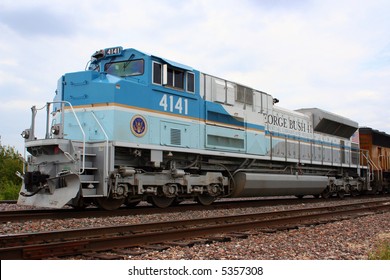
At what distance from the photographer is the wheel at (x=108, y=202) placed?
Answer: 9.66m

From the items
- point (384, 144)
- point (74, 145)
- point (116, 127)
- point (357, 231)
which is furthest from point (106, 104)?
point (384, 144)

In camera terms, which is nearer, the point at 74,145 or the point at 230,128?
the point at 74,145

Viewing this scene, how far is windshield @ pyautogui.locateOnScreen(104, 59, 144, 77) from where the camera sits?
10.3 m

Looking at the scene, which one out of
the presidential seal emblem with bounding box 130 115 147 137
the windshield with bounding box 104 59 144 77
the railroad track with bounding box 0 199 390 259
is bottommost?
the railroad track with bounding box 0 199 390 259

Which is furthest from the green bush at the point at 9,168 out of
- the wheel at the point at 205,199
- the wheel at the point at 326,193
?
the wheel at the point at 326,193

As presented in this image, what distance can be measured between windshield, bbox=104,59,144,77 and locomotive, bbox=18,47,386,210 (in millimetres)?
28

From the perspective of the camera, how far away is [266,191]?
13.6 meters

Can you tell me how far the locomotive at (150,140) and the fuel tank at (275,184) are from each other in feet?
0.14

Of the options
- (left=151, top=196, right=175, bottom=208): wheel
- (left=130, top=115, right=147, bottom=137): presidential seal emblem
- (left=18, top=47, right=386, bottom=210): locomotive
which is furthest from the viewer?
(left=151, top=196, right=175, bottom=208): wheel

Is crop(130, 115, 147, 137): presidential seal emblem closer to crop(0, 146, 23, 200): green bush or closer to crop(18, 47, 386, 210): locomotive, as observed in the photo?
crop(18, 47, 386, 210): locomotive

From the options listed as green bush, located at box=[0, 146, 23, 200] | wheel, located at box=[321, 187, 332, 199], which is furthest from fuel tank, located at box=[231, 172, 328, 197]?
green bush, located at box=[0, 146, 23, 200]

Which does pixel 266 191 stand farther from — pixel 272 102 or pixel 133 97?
pixel 133 97

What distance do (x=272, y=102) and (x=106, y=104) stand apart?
24.5ft

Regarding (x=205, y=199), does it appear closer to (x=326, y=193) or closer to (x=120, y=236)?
(x=120, y=236)
